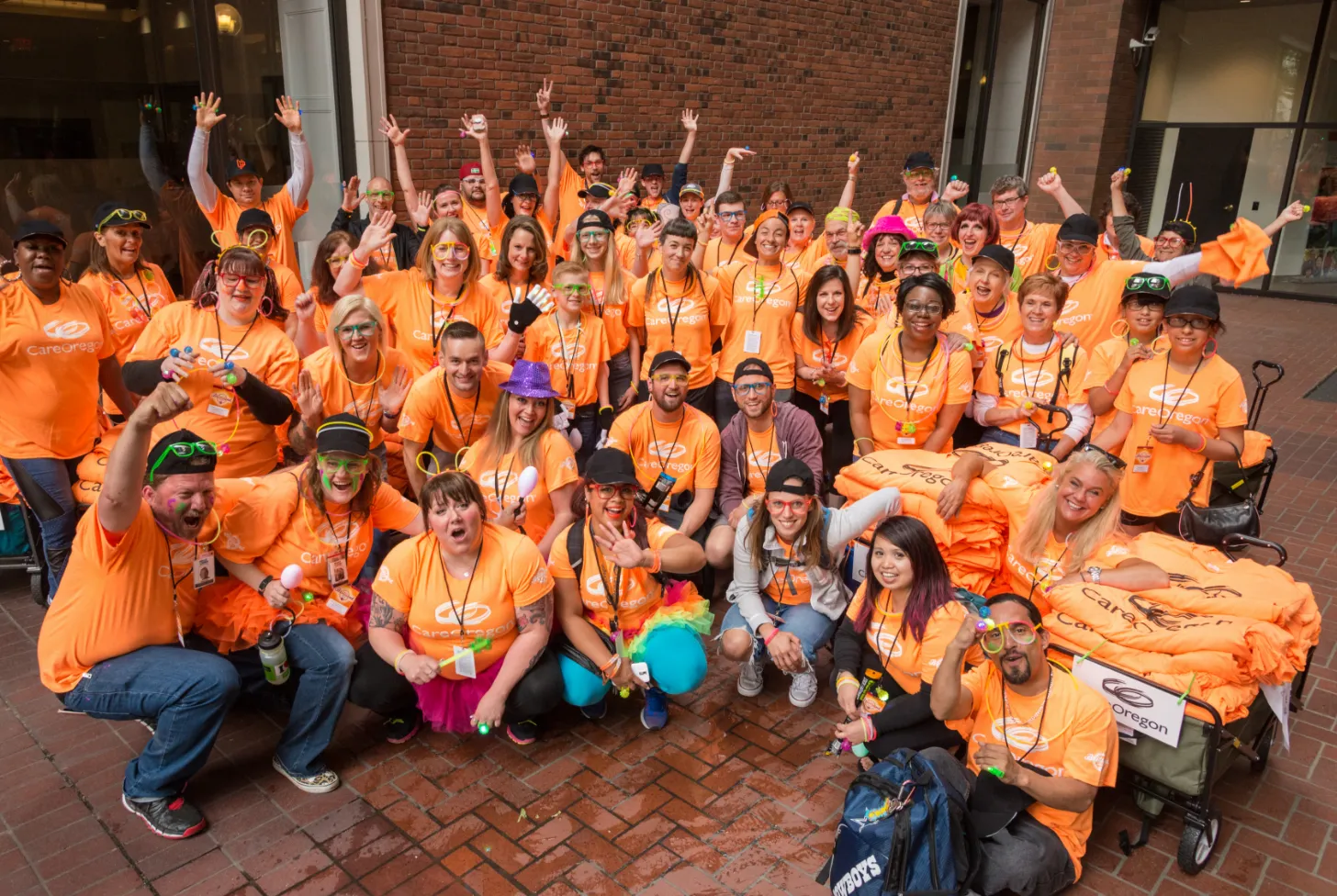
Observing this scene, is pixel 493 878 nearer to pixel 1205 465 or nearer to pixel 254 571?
pixel 254 571

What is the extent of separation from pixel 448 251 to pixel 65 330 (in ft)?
7.16

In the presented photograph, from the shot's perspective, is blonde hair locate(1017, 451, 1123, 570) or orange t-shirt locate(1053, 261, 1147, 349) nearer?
blonde hair locate(1017, 451, 1123, 570)

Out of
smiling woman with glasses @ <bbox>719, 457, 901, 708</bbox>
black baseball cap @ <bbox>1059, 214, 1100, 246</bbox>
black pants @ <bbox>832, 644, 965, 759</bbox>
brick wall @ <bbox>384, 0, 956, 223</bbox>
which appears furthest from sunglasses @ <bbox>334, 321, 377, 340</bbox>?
black baseball cap @ <bbox>1059, 214, 1100, 246</bbox>

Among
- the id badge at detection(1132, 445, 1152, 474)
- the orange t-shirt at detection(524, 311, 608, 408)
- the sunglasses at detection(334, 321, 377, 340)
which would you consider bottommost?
the id badge at detection(1132, 445, 1152, 474)

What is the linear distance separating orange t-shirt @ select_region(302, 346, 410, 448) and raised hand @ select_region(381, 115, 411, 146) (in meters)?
3.66

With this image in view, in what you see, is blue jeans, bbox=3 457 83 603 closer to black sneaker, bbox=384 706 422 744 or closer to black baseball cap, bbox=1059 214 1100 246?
black sneaker, bbox=384 706 422 744

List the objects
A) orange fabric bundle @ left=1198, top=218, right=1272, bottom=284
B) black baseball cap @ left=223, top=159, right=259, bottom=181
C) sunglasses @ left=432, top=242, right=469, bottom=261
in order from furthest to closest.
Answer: black baseball cap @ left=223, top=159, right=259, bottom=181 < orange fabric bundle @ left=1198, top=218, right=1272, bottom=284 < sunglasses @ left=432, top=242, right=469, bottom=261

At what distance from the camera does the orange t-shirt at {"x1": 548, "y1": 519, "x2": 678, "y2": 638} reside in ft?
14.5

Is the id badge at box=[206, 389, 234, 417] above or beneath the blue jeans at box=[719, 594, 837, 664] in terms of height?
above

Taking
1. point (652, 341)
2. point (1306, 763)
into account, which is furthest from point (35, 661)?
point (1306, 763)

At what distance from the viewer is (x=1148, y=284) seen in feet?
18.6

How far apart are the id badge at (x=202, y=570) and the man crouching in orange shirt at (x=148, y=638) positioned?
0.09 meters

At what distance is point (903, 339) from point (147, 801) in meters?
4.59

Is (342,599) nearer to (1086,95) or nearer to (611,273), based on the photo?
(611,273)
